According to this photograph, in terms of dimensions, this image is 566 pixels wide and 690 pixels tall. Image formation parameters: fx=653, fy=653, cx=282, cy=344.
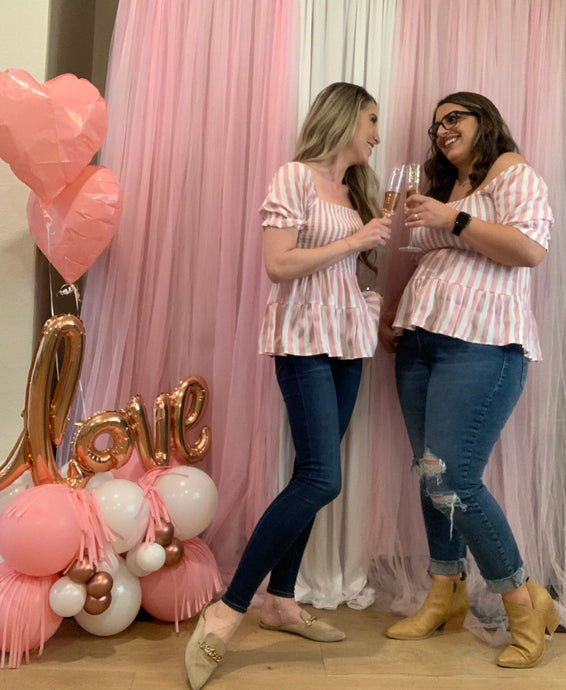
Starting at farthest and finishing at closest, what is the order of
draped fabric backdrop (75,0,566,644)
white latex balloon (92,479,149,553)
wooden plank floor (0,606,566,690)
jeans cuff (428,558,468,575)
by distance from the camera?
draped fabric backdrop (75,0,566,644) → jeans cuff (428,558,468,575) → white latex balloon (92,479,149,553) → wooden plank floor (0,606,566,690)

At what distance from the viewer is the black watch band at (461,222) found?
181 cm

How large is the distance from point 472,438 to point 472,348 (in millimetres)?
251

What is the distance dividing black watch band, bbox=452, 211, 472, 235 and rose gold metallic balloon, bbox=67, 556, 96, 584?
1.35 m

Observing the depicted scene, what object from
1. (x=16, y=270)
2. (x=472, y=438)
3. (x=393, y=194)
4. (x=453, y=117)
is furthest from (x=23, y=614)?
(x=453, y=117)

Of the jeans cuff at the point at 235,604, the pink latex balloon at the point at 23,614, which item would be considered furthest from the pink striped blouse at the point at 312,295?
the pink latex balloon at the point at 23,614

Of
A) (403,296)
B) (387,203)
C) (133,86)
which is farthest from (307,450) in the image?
(133,86)

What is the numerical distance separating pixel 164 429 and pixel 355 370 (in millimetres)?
612

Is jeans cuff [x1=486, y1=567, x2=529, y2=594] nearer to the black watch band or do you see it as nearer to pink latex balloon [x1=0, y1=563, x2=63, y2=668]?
the black watch band

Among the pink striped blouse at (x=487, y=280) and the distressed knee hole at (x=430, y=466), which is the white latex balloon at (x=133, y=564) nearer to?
the distressed knee hole at (x=430, y=466)

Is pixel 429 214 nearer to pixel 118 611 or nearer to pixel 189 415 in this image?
pixel 189 415

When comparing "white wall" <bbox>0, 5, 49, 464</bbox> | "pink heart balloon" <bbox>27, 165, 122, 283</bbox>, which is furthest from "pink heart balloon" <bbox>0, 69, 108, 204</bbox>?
"white wall" <bbox>0, 5, 49, 464</bbox>

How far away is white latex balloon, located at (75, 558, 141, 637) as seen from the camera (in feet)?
5.88

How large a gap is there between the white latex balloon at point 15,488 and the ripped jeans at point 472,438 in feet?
3.74

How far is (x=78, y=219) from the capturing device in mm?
1898
